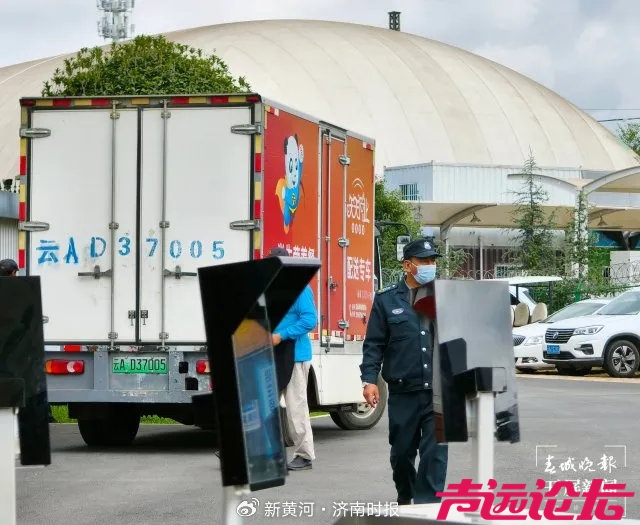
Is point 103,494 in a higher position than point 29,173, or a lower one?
lower

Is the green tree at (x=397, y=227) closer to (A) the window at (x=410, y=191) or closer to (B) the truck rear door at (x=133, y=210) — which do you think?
(A) the window at (x=410, y=191)

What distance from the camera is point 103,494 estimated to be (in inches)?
484

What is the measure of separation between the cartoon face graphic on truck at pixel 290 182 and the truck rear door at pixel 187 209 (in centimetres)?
59

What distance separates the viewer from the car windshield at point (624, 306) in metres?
31.3

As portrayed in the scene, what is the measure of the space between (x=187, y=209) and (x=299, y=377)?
220 cm

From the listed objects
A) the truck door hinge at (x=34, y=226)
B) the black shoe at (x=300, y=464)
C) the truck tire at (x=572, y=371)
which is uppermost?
the truck door hinge at (x=34, y=226)

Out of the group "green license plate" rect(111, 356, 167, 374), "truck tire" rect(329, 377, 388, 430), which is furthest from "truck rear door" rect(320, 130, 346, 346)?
"green license plate" rect(111, 356, 167, 374)

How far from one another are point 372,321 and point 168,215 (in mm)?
5843

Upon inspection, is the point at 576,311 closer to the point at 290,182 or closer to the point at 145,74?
the point at 145,74

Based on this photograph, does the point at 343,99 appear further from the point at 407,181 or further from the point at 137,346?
the point at 137,346

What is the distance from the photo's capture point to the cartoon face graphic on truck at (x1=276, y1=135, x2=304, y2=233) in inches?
612

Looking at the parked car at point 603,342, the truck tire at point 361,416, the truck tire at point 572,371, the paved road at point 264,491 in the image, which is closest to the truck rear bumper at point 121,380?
the paved road at point 264,491

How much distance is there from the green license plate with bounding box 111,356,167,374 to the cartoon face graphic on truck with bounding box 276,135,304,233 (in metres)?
1.83

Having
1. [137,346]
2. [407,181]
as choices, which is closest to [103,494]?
[137,346]
